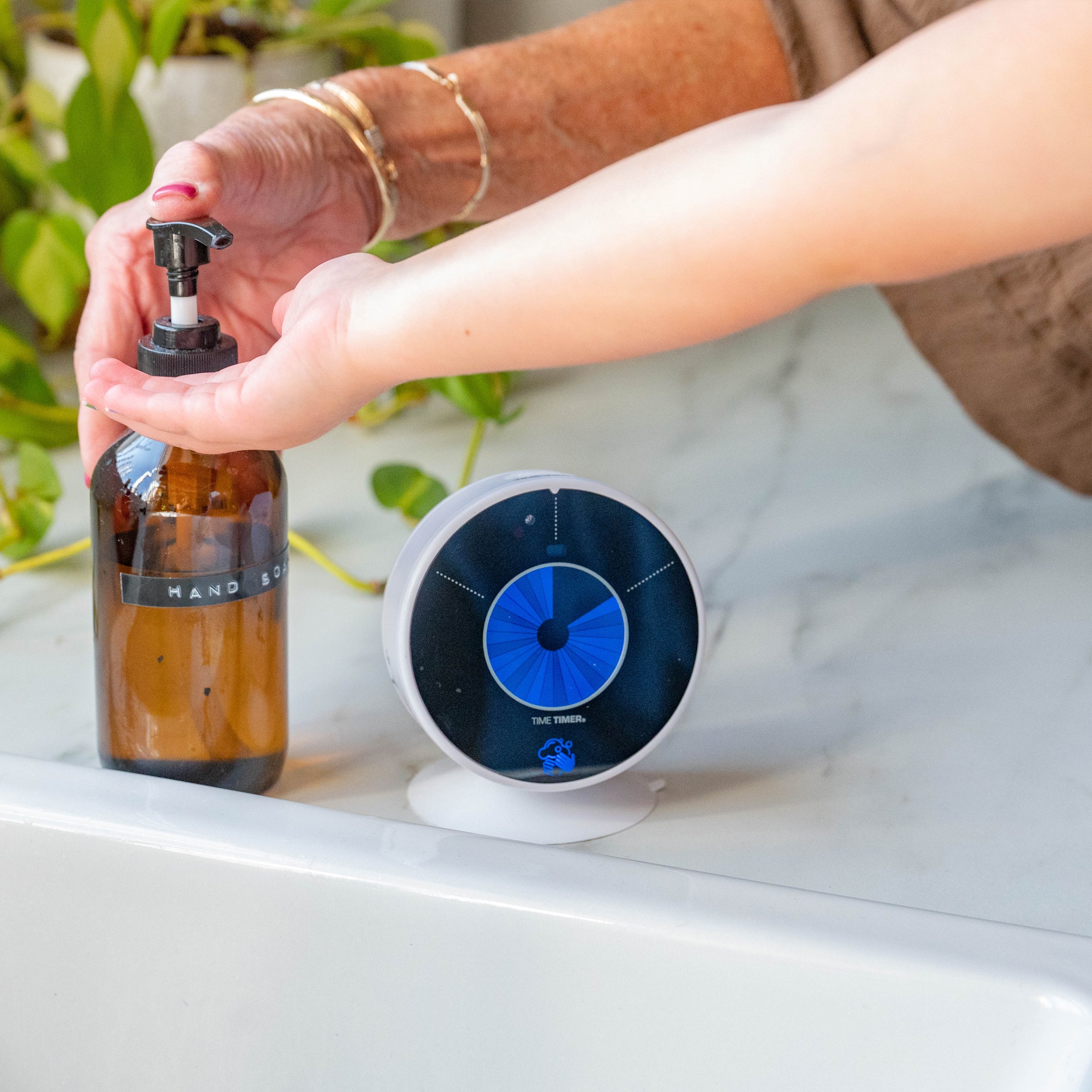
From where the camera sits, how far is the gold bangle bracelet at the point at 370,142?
693 millimetres

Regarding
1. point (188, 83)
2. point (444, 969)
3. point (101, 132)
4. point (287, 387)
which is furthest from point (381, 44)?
point (444, 969)

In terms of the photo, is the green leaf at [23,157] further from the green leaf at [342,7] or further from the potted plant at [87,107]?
the green leaf at [342,7]

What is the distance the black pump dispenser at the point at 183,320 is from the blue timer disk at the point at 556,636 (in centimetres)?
15

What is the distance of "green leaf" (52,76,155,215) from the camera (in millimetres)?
816

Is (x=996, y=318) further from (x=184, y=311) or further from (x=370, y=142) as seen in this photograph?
(x=184, y=311)

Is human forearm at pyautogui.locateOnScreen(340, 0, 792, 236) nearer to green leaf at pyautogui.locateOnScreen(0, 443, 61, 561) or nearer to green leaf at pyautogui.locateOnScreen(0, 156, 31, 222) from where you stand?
green leaf at pyautogui.locateOnScreen(0, 443, 61, 561)

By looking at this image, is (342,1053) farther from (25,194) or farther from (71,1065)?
(25,194)

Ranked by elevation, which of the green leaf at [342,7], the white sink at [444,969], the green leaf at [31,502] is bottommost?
the white sink at [444,969]

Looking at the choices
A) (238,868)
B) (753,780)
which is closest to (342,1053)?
(238,868)

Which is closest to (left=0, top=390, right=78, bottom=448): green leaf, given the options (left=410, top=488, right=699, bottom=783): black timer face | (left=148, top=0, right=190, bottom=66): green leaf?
(left=148, top=0, right=190, bottom=66): green leaf

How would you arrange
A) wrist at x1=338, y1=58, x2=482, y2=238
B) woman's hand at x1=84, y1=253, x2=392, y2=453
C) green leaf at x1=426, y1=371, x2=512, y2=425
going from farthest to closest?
green leaf at x1=426, y1=371, x2=512, y2=425
wrist at x1=338, y1=58, x2=482, y2=238
woman's hand at x1=84, y1=253, x2=392, y2=453

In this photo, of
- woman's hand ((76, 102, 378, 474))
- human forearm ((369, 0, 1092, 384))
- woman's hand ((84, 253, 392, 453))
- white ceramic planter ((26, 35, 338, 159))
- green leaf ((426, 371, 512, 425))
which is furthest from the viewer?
white ceramic planter ((26, 35, 338, 159))

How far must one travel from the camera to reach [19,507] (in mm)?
758

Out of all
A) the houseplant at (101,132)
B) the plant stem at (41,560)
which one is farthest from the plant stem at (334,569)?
the plant stem at (41,560)
